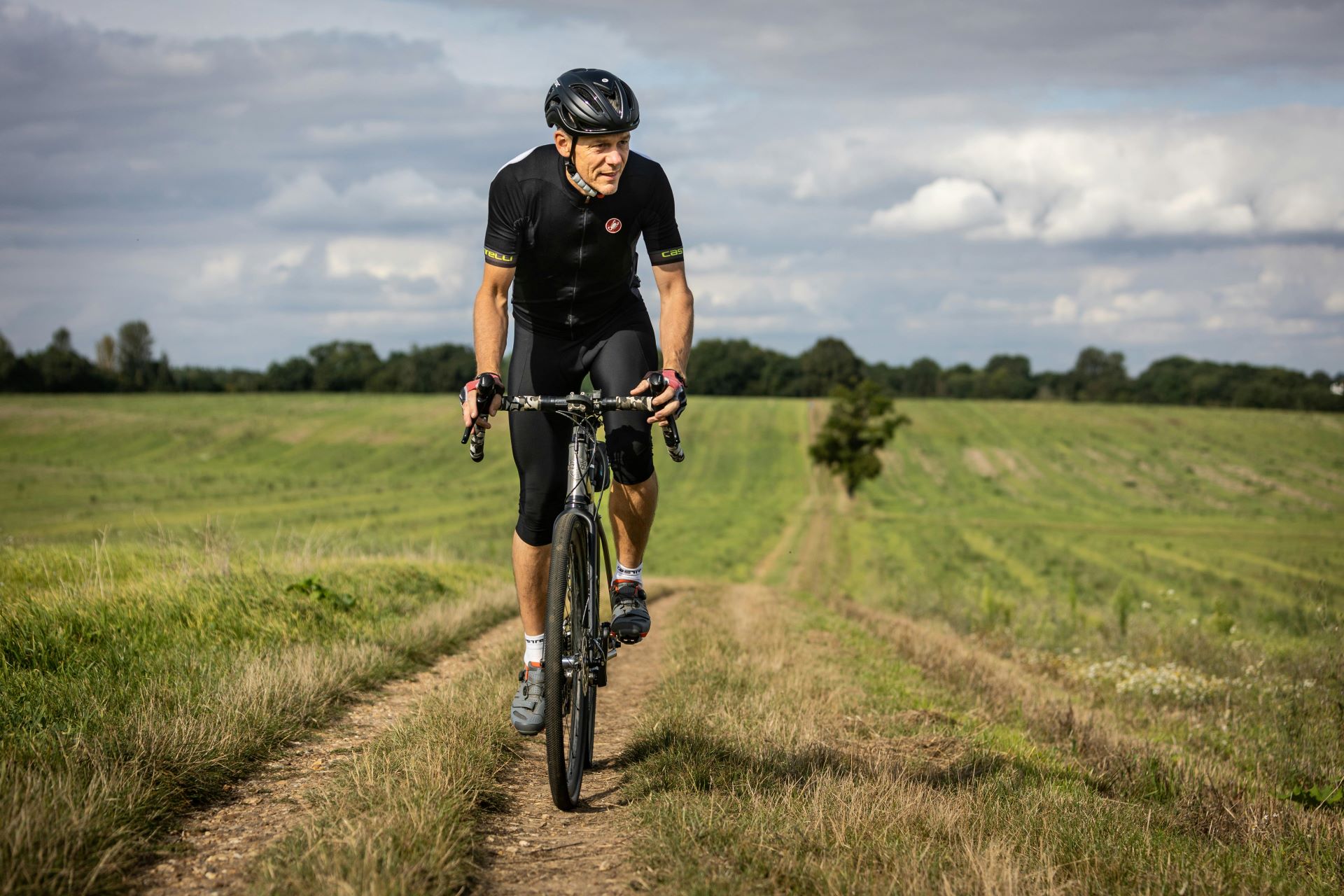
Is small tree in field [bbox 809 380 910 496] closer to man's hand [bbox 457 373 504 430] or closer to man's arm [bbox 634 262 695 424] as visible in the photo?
man's arm [bbox 634 262 695 424]

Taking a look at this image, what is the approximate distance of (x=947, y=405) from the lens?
106m

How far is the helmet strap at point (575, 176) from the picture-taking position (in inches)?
179

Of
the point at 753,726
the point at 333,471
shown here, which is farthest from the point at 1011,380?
the point at 753,726

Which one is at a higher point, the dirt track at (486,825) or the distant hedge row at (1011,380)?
the distant hedge row at (1011,380)

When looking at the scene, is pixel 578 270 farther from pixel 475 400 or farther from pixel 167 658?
pixel 167 658

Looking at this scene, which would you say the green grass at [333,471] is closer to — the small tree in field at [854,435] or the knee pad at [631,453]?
the small tree in field at [854,435]

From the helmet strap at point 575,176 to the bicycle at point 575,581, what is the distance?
94cm

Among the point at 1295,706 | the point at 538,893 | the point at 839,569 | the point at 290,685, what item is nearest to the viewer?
the point at 538,893

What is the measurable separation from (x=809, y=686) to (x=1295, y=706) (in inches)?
176

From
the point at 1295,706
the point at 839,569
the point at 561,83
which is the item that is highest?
the point at 561,83

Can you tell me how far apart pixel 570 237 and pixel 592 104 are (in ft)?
1.98

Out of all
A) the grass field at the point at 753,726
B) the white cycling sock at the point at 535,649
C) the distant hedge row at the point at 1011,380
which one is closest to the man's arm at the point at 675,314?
the white cycling sock at the point at 535,649

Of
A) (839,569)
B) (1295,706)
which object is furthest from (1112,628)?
(839,569)

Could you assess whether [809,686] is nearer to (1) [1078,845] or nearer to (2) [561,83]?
(1) [1078,845]
